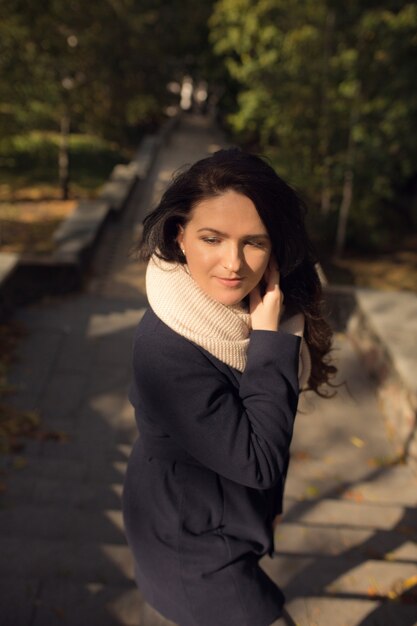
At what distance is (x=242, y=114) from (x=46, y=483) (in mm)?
8694

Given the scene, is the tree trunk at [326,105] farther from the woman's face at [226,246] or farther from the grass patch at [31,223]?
the woman's face at [226,246]

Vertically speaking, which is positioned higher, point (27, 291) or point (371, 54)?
point (371, 54)

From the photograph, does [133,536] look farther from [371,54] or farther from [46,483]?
[371,54]

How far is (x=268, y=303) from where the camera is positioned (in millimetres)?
1685

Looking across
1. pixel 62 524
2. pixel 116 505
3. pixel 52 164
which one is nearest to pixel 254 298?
pixel 62 524

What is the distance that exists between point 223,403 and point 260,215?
0.49 metres

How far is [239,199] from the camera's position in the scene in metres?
1.56

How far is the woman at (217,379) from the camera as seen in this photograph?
61.3 inches

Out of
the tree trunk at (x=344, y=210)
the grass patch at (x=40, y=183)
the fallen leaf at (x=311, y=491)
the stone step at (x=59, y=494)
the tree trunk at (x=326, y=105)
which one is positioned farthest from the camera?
the grass patch at (x=40, y=183)

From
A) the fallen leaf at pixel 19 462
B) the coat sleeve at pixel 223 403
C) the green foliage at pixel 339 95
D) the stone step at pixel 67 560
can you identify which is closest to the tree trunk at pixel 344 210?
the green foliage at pixel 339 95

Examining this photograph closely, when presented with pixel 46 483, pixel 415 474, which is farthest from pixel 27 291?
pixel 415 474

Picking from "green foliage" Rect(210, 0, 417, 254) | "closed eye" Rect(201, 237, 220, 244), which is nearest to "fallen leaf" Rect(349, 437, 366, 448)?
"closed eye" Rect(201, 237, 220, 244)

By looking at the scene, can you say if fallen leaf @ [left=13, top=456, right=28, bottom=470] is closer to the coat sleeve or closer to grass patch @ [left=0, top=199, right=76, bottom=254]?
the coat sleeve

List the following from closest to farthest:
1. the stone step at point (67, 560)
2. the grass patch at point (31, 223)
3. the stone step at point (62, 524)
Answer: the stone step at point (67, 560) → the stone step at point (62, 524) → the grass patch at point (31, 223)
